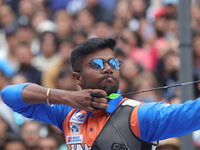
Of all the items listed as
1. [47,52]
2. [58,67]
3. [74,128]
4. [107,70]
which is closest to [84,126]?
[74,128]

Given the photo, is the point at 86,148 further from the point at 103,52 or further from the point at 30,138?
the point at 30,138

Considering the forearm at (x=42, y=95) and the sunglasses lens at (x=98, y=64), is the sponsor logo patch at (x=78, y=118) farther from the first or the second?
the sunglasses lens at (x=98, y=64)

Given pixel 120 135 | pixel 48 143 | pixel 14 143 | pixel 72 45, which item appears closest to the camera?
pixel 120 135

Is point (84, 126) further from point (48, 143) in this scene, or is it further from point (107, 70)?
point (48, 143)

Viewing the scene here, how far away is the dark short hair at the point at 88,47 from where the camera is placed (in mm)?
3646

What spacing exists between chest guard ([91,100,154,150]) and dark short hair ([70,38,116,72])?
0.50 metres

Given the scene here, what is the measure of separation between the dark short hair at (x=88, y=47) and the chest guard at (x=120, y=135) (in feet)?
1.65

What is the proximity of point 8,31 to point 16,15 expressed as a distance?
2.37 ft

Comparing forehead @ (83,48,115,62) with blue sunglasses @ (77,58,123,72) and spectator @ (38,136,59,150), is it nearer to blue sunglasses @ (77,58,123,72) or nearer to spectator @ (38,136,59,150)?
blue sunglasses @ (77,58,123,72)

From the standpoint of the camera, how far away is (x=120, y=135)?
3354 mm

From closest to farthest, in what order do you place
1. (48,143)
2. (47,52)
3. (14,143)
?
(48,143) → (14,143) → (47,52)

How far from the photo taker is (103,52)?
3652 millimetres

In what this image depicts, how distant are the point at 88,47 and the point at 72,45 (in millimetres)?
4523

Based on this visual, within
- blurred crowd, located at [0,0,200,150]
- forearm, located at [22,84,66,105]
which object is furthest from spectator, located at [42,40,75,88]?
forearm, located at [22,84,66,105]
